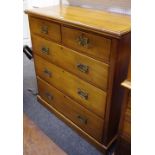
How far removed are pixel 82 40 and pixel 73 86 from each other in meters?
0.41

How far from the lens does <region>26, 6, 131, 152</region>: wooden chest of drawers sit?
115cm

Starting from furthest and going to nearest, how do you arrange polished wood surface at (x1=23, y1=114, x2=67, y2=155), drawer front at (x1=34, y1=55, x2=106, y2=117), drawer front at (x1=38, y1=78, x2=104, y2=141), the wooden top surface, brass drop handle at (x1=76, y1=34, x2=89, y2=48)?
drawer front at (x1=38, y1=78, x2=104, y2=141) < drawer front at (x1=34, y1=55, x2=106, y2=117) < brass drop handle at (x1=76, y1=34, x2=89, y2=48) < the wooden top surface < polished wood surface at (x1=23, y1=114, x2=67, y2=155)

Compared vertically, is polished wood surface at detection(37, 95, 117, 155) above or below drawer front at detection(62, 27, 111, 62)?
below

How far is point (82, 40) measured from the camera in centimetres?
125

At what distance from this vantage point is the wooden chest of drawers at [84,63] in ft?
3.79

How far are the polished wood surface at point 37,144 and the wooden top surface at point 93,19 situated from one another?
0.64m

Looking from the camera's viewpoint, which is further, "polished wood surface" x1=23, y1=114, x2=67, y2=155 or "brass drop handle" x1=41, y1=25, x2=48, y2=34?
"brass drop handle" x1=41, y1=25, x2=48, y2=34

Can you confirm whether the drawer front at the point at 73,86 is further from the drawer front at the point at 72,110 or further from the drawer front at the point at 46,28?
the drawer front at the point at 46,28

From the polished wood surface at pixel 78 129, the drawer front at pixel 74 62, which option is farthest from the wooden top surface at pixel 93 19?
the polished wood surface at pixel 78 129

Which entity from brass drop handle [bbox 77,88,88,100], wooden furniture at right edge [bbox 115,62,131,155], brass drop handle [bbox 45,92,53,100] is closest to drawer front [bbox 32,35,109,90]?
brass drop handle [bbox 77,88,88,100]

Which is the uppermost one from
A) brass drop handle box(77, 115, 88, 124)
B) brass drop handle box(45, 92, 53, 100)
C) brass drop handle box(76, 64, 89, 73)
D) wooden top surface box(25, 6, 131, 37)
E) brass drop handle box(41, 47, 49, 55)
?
wooden top surface box(25, 6, 131, 37)

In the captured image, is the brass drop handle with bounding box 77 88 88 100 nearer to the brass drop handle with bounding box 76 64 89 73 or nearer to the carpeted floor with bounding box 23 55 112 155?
the brass drop handle with bounding box 76 64 89 73
